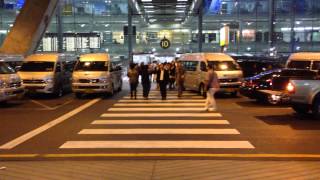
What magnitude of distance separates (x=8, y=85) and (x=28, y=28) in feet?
49.2

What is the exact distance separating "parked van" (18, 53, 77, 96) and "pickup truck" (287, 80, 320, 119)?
40.5 ft

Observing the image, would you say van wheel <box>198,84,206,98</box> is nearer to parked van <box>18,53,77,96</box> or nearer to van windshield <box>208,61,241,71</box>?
van windshield <box>208,61,241,71</box>

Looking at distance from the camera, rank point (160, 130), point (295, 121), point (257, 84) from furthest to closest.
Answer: point (257, 84)
point (295, 121)
point (160, 130)

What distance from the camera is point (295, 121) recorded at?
15328 millimetres

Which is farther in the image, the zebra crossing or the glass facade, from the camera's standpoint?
the glass facade

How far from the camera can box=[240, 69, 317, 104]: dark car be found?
61.2 ft

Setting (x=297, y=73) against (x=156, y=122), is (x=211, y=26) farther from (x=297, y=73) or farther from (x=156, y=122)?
(x=156, y=122)

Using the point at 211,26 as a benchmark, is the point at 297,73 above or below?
below

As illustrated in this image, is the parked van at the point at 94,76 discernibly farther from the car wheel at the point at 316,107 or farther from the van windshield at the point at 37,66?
the car wheel at the point at 316,107

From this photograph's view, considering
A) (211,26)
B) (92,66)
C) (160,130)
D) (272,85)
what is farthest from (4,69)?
(211,26)

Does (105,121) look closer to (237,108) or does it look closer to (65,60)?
(237,108)

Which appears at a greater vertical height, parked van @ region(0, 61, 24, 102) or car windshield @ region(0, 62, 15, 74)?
car windshield @ region(0, 62, 15, 74)

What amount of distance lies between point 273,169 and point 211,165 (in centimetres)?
101

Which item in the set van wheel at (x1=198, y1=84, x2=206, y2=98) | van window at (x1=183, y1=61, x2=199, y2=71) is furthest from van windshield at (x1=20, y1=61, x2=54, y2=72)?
van wheel at (x1=198, y1=84, x2=206, y2=98)
